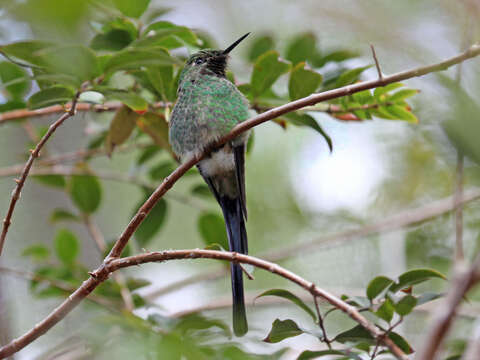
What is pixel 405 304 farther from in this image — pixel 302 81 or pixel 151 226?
pixel 151 226

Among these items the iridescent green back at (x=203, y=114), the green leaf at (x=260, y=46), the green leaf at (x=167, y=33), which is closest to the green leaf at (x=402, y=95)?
the iridescent green back at (x=203, y=114)

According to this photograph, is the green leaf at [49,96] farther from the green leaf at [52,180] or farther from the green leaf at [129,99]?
the green leaf at [52,180]

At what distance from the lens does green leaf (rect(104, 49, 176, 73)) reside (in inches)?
61.4

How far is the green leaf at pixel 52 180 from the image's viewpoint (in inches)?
116

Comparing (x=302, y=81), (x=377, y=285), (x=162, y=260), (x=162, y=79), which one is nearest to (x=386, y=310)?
(x=377, y=285)

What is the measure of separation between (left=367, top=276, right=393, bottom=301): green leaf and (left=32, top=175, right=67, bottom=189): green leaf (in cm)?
196

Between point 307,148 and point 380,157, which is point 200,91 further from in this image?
point 307,148

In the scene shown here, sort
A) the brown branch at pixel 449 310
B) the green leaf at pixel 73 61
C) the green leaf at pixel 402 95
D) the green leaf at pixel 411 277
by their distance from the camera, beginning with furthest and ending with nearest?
the green leaf at pixel 402 95 → the green leaf at pixel 411 277 → the green leaf at pixel 73 61 → the brown branch at pixel 449 310

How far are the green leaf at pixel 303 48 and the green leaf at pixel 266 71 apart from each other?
0.42 m

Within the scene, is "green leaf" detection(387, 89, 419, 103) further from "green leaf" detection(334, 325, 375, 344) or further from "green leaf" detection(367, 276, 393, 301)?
"green leaf" detection(334, 325, 375, 344)

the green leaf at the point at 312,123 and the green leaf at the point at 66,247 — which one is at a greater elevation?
the green leaf at the point at 312,123

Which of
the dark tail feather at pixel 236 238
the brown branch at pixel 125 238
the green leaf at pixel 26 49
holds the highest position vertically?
the green leaf at pixel 26 49

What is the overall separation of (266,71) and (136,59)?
76cm

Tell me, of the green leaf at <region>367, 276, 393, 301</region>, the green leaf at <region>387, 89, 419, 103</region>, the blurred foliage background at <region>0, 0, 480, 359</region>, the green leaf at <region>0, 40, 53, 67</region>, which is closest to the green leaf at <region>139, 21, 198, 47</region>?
the blurred foliage background at <region>0, 0, 480, 359</region>
